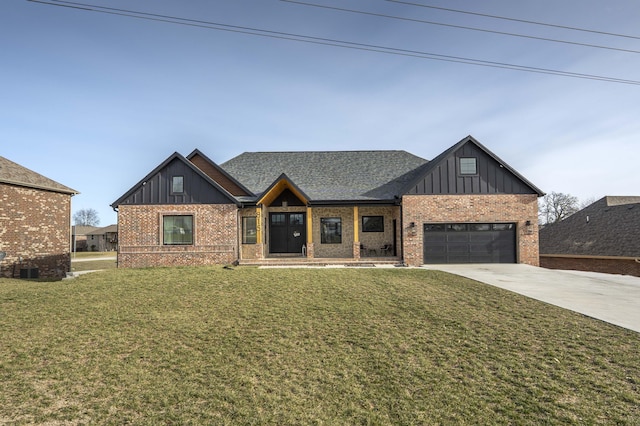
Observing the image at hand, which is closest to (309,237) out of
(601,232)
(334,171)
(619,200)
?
(334,171)

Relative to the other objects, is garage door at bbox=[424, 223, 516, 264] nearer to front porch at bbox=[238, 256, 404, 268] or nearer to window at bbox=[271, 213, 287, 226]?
front porch at bbox=[238, 256, 404, 268]

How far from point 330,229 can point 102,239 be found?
→ 53.3 metres

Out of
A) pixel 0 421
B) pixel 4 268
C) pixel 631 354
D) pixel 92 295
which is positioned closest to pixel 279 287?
pixel 92 295

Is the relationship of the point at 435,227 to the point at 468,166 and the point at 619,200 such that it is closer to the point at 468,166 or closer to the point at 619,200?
the point at 468,166

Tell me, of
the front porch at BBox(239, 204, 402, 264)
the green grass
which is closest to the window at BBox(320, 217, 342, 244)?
the front porch at BBox(239, 204, 402, 264)

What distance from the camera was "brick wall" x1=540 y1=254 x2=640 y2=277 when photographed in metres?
21.9

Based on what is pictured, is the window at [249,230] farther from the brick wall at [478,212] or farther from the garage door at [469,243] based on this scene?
the garage door at [469,243]

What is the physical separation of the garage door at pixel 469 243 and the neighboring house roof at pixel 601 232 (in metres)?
11.0

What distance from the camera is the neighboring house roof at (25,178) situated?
1611 centimetres

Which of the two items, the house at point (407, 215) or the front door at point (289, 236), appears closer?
the house at point (407, 215)

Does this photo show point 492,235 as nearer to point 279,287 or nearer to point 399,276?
point 399,276

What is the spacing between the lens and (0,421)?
13.0ft

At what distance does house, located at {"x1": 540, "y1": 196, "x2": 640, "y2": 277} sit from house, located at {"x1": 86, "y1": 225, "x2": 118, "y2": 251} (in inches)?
2236

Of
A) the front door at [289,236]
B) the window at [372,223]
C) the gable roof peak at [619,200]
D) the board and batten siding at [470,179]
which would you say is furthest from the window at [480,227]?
the gable roof peak at [619,200]
